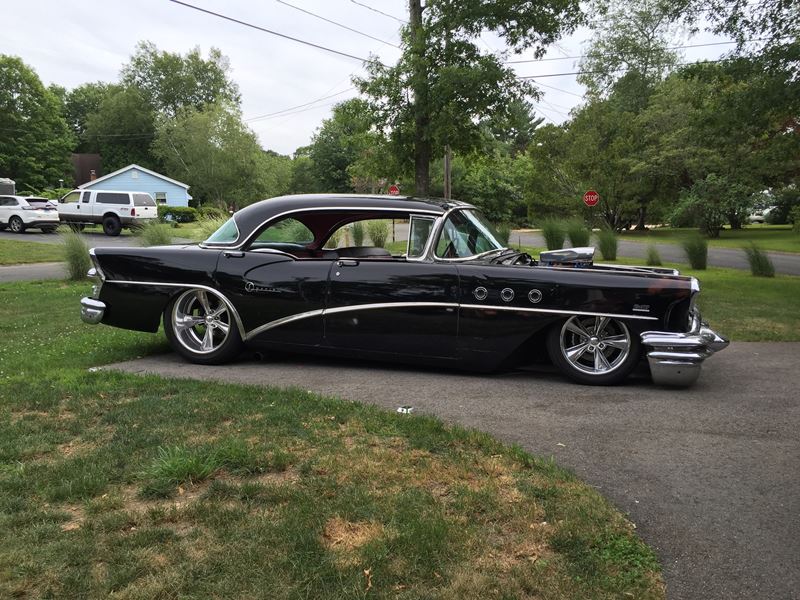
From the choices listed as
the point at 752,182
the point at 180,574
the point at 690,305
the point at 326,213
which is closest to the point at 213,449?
the point at 180,574

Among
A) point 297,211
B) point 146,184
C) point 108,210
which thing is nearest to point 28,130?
point 146,184

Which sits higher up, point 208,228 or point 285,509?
point 208,228

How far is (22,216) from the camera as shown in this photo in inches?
1153

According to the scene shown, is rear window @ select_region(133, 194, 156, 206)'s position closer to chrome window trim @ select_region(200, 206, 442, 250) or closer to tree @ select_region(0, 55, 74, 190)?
chrome window trim @ select_region(200, 206, 442, 250)

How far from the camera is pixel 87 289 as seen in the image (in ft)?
39.9

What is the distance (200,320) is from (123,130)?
7810cm

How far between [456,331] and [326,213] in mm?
1744

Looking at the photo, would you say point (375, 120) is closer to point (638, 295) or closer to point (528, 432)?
point (638, 295)

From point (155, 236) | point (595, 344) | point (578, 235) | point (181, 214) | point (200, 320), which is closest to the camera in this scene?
point (595, 344)

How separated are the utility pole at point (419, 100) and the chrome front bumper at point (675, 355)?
8157 mm

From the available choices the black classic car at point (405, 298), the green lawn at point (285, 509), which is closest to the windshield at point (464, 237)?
the black classic car at point (405, 298)

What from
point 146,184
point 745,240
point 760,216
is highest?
point 146,184

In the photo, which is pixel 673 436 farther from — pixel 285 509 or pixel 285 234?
pixel 285 234

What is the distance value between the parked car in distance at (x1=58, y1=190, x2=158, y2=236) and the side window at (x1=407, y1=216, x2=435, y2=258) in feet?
88.6
